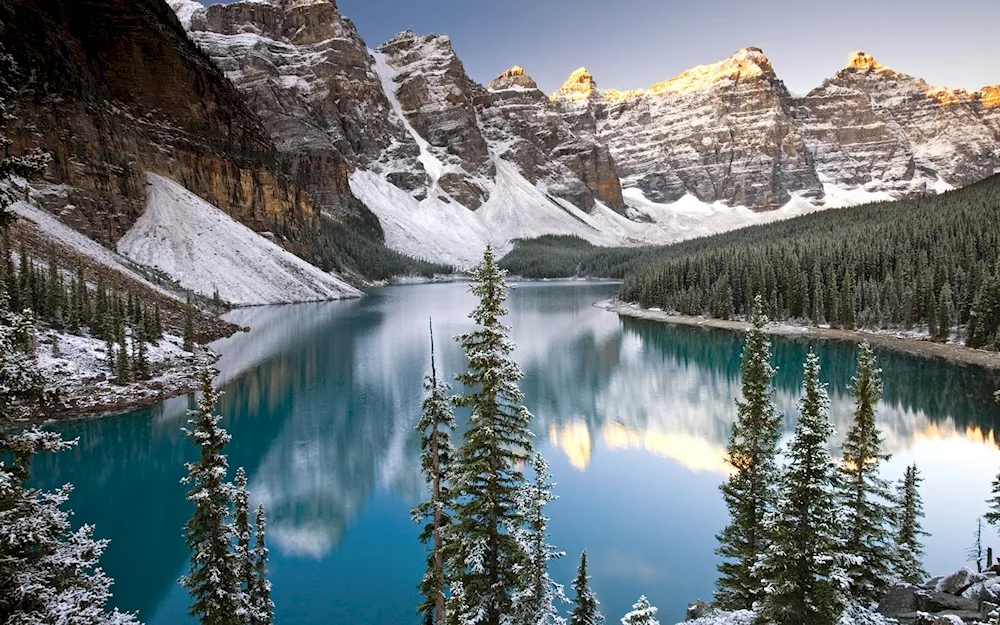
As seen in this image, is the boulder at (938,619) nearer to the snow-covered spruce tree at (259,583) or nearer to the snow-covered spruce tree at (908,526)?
the snow-covered spruce tree at (908,526)

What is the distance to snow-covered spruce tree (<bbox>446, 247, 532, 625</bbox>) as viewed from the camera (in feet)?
36.4

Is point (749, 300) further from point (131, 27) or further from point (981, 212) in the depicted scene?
point (131, 27)

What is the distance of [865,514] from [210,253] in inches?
3812

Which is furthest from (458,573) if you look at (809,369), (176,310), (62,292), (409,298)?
(409,298)

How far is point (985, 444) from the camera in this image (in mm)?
31062

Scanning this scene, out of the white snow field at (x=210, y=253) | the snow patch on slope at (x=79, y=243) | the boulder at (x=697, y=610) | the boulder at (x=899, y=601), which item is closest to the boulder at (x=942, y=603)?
the boulder at (x=899, y=601)

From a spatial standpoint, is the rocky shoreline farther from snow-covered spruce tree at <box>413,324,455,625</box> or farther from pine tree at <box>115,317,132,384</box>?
pine tree at <box>115,317,132,384</box>

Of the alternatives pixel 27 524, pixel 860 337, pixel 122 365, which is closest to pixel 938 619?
pixel 27 524

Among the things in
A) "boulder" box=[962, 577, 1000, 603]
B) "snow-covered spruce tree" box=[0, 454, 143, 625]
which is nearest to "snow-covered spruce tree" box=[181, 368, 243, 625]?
A: "snow-covered spruce tree" box=[0, 454, 143, 625]

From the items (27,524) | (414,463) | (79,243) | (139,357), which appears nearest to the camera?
(27,524)

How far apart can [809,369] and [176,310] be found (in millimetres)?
63783

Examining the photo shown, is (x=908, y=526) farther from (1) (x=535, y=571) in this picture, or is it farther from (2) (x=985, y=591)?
(1) (x=535, y=571)

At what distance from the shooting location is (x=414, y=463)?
2753 cm

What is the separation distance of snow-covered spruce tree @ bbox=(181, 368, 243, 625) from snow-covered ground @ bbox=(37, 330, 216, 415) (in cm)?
2592
